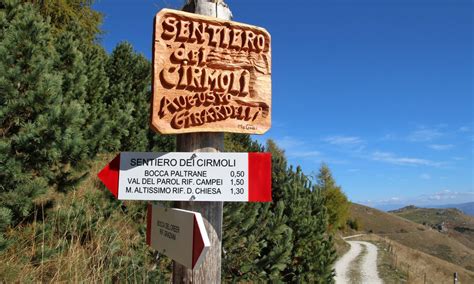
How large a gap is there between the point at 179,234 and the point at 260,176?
671 mm

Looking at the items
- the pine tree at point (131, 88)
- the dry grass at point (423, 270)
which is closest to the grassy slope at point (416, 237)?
the dry grass at point (423, 270)

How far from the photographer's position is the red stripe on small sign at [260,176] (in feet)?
8.46

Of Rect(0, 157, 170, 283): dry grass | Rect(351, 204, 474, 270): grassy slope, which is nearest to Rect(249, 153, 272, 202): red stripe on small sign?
Rect(0, 157, 170, 283): dry grass

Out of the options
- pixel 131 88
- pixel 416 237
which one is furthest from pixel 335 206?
pixel 416 237

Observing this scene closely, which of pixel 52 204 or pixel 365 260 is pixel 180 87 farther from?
pixel 365 260

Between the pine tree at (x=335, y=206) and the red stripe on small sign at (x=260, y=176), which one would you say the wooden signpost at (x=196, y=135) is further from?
the pine tree at (x=335, y=206)

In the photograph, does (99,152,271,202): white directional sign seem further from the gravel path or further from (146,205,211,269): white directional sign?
the gravel path

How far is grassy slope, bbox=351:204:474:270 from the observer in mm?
69812

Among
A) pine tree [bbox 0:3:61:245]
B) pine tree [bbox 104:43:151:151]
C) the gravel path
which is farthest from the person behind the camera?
the gravel path

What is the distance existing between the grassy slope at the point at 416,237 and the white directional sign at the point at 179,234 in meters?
71.6

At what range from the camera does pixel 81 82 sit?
557 centimetres

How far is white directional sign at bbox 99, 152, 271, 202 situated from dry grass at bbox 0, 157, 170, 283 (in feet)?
3.14

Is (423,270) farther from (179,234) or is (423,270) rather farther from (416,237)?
(416,237)

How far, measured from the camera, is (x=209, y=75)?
2625 mm
